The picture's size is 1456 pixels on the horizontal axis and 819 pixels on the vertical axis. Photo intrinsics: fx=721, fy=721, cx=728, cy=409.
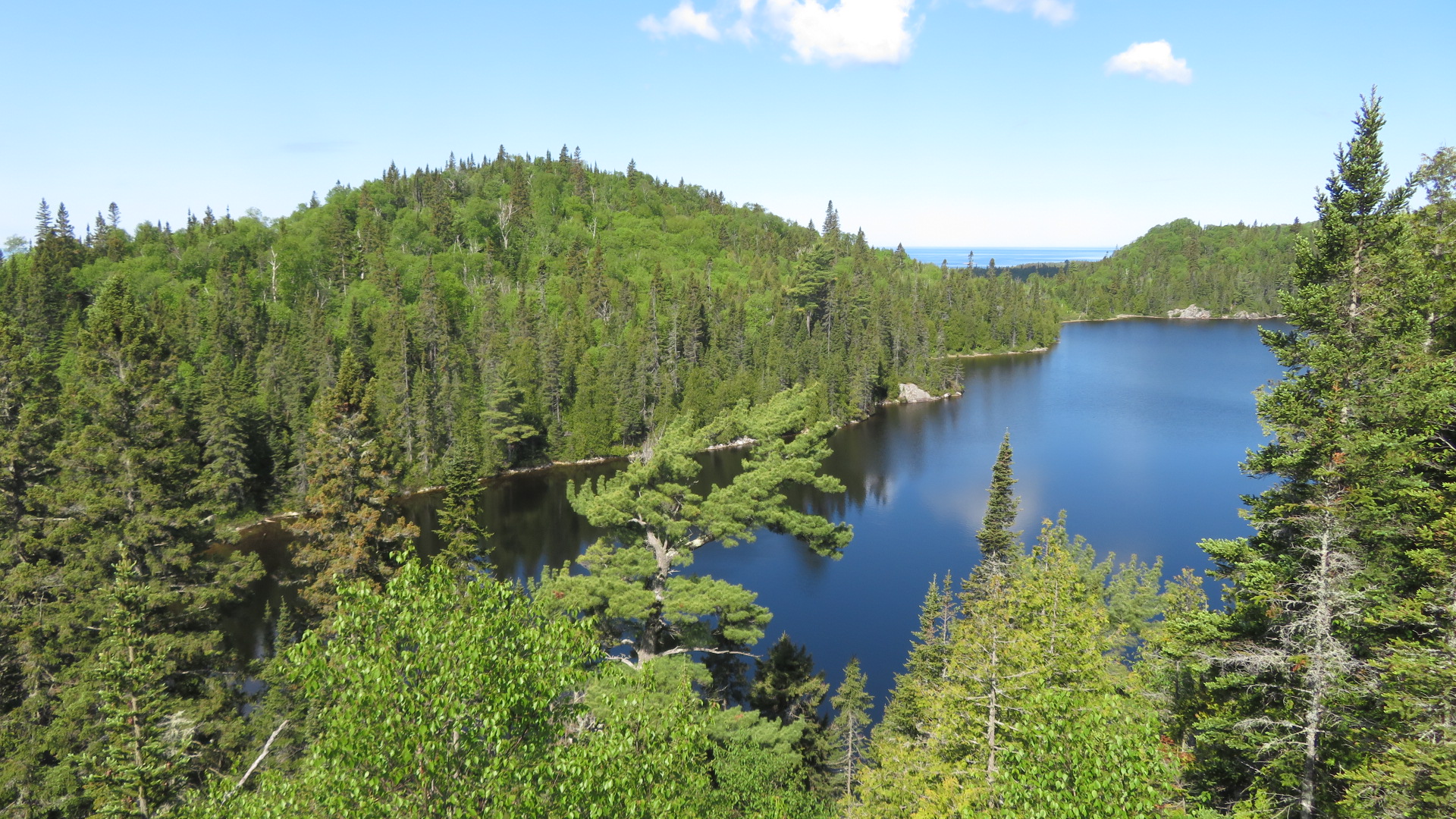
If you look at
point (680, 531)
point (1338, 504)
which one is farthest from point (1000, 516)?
point (1338, 504)

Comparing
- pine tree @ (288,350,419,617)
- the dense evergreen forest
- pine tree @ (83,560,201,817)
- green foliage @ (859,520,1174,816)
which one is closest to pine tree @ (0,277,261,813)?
the dense evergreen forest

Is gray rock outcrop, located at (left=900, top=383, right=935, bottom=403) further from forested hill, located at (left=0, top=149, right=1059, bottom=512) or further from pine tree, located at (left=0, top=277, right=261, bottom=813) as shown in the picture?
pine tree, located at (left=0, top=277, right=261, bottom=813)

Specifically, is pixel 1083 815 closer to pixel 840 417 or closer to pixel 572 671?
pixel 572 671

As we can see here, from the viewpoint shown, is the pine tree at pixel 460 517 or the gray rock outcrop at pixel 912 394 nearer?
the pine tree at pixel 460 517

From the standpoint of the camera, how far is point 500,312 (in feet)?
397

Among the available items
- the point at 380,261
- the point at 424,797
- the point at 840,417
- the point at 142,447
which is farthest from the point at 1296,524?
the point at 380,261

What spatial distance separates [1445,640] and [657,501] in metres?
19.4

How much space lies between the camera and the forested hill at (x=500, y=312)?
3078 inches

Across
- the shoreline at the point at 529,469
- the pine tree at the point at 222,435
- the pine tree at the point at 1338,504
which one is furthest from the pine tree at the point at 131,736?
the pine tree at the point at 222,435

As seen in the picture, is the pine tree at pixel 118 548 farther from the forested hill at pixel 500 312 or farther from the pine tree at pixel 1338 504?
the pine tree at pixel 1338 504

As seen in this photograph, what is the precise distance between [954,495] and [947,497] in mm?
857

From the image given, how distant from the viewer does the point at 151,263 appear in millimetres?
111438

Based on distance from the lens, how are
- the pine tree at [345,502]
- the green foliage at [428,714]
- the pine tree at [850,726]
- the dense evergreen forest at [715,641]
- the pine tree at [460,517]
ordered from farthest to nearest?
the pine tree at [460,517] < the pine tree at [850,726] < the pine tree at [345,502] < the dense evergreen forest at [715,641] < the green foliage at [428,714]

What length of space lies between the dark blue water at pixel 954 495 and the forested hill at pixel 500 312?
10.2m
